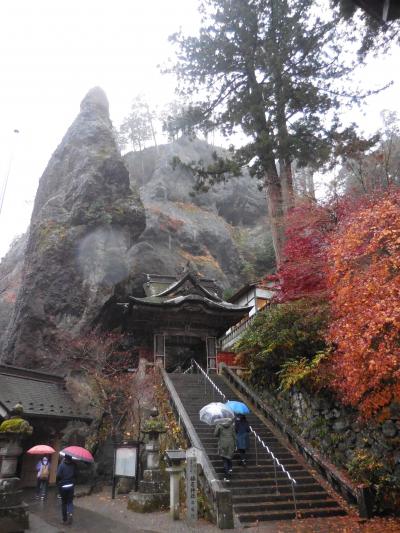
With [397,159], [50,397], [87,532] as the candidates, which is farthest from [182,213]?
[87,532]

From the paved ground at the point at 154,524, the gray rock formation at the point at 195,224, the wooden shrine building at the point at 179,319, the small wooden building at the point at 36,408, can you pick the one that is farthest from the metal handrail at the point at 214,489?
the gray rock formation at the point at 195,224

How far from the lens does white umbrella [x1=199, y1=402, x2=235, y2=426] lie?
9.09 metres

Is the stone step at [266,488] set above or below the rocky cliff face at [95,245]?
below

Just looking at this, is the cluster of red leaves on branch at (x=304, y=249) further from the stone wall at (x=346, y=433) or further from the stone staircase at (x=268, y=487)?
the stone staircase at (x=268, y=487)

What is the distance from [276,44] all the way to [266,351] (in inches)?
479

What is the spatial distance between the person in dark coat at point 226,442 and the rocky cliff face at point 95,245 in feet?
38.0

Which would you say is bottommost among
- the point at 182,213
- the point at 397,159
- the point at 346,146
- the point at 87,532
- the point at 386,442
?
the point at 87,532

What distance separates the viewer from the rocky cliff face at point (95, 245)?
20094 mm

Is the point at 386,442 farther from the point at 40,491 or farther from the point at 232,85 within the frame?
the point at 232,85

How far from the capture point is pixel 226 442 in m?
8.95

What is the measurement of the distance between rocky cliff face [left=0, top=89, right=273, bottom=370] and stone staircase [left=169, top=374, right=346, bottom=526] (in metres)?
10.9

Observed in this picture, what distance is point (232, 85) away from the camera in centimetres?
1752

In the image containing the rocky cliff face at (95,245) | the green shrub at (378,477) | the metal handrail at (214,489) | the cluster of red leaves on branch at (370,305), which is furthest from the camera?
the rocky cliff face at (95,245)

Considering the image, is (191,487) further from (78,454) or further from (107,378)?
(107,378)
